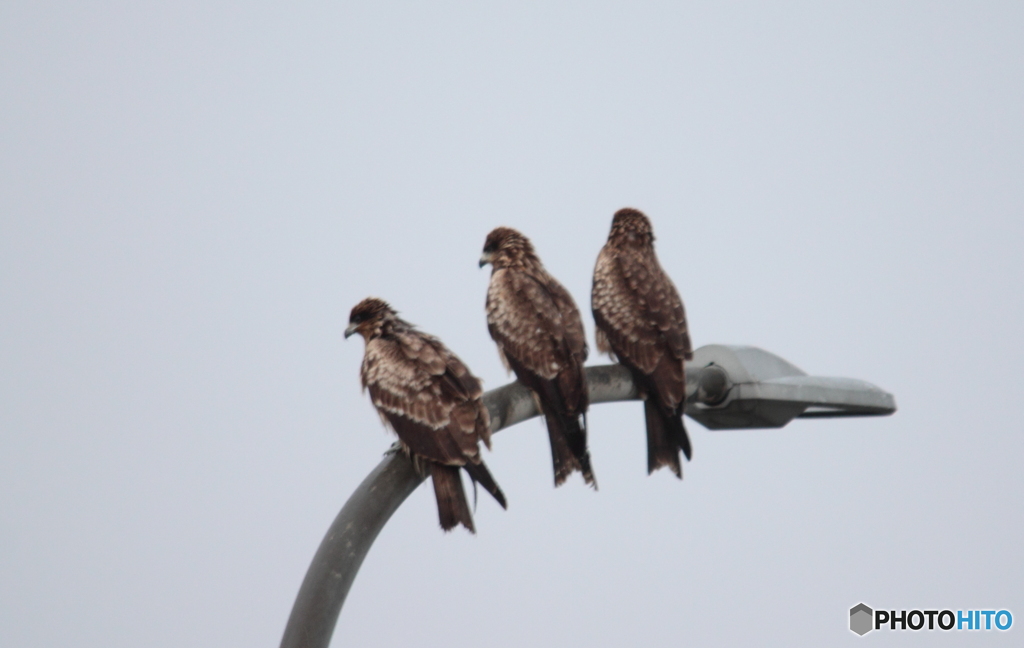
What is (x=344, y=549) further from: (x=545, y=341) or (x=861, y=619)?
(x=861, y=619)

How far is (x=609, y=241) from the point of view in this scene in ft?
25.1

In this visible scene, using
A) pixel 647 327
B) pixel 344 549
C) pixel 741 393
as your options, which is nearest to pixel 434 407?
pixel 344 549

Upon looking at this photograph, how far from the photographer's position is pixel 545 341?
5969 mm

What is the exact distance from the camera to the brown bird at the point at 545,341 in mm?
Result: 5734

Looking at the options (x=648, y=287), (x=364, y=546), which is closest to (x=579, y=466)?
(x=648, y=287)

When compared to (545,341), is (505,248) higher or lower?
higher

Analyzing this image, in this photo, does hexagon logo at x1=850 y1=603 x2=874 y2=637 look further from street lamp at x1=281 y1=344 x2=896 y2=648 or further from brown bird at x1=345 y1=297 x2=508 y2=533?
brown bird at x1=345 y1=297 x2=508 y2=533

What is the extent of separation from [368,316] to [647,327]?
153cm

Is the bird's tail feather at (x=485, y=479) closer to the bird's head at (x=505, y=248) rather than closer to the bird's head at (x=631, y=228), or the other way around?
the bird's head at (x=505, y=248)

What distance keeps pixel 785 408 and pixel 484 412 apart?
1.73 m

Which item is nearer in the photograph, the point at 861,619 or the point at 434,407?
the point at 434,407

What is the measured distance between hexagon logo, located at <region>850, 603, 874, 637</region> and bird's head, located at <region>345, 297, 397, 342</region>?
4.44 meters

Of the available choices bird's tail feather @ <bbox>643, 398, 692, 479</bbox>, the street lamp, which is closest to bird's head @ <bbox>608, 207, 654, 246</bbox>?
the street lamp

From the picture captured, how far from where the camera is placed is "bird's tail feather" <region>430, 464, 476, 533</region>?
5.04 meters
